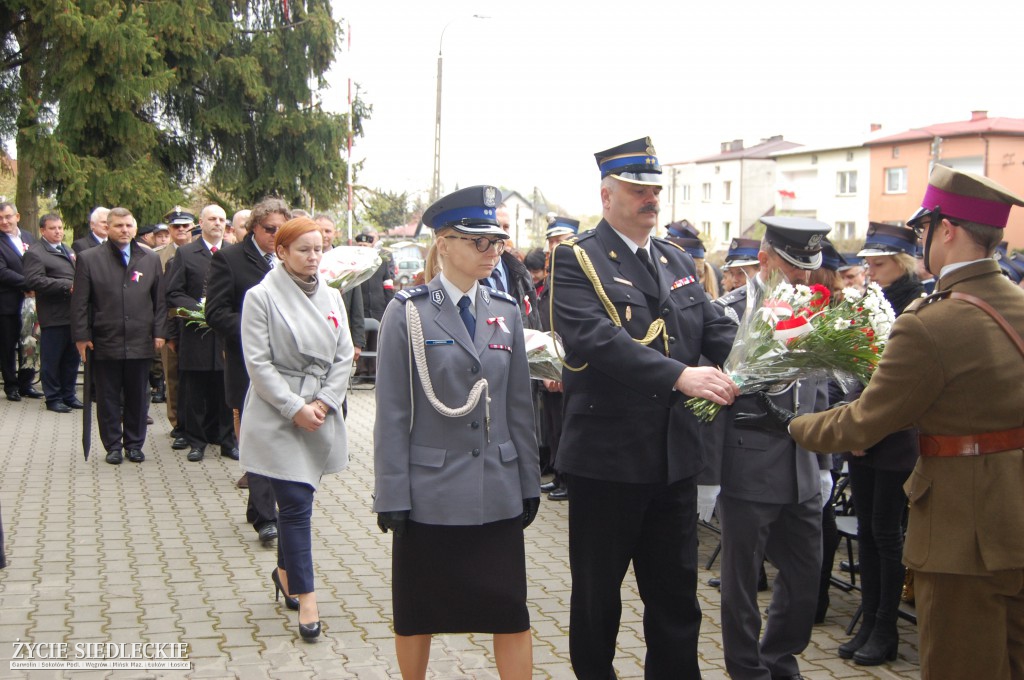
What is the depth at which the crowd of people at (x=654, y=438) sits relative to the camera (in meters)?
3.43

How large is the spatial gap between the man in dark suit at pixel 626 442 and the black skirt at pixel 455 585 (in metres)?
0.40

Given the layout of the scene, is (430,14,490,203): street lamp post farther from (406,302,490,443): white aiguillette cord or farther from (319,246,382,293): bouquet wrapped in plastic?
(406,302,490,443): white aiguillette cord

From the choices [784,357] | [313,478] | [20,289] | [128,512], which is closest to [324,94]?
[20,289]

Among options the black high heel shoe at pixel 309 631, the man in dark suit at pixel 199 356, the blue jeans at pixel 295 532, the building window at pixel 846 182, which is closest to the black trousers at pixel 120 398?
the man in dark suit at pixel 199 356

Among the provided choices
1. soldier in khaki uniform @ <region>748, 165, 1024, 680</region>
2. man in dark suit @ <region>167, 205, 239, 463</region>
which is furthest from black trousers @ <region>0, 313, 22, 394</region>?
soldier in khaki uniform @ <region>748, 165, 1024, 680</region>

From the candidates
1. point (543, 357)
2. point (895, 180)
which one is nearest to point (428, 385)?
point (543, 357)

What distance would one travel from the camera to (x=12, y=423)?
12.1m

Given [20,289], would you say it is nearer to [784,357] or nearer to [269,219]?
[269,219]

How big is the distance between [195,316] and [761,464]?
6188 mm

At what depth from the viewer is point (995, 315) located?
341cm

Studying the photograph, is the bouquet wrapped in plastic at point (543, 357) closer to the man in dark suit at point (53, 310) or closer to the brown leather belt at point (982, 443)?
the brown leather belt at point (982, 443)

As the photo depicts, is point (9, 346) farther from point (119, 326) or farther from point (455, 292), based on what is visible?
point (455, 292)

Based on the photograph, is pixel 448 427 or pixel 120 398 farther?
pixel 120 398

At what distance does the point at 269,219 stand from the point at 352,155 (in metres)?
18.5
